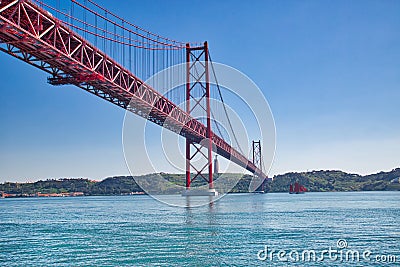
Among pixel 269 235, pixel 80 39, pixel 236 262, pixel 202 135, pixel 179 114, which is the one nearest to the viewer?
pixel 236 262

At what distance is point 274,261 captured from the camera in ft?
46.7

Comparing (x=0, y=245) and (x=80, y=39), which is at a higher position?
(x=80, y=39)

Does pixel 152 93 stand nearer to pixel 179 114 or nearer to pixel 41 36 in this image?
pixel 179 114

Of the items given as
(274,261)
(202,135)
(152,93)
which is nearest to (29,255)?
(274,261)

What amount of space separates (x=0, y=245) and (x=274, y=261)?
10.00 m

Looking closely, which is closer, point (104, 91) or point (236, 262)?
point (236, 262)

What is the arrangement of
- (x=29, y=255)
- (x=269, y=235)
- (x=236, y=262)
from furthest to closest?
(x=269, y=235), (x=29, y=255), (x=236, y=262)

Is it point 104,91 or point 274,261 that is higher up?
point 104,91

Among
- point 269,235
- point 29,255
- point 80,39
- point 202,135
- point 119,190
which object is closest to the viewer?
point 29,255

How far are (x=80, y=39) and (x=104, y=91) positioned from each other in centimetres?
702

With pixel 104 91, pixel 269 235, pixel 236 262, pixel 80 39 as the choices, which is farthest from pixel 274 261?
pixel 104 91

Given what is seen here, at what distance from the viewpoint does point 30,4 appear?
2003 cm

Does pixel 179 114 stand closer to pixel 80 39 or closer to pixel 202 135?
pixel 202 135

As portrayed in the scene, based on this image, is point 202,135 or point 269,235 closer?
point 269,235
